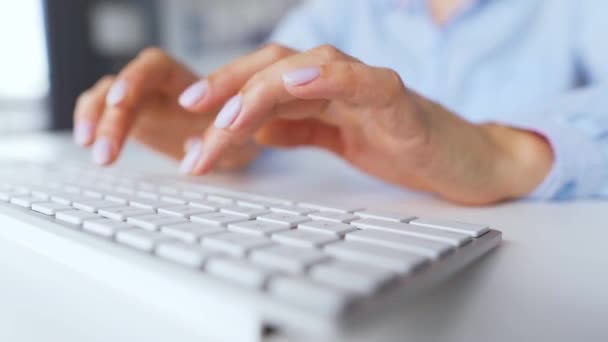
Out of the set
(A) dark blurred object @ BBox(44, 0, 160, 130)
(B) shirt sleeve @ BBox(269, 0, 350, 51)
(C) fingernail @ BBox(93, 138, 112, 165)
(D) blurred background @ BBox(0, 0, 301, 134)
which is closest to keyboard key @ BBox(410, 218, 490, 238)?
(C) fingernail @ BBox(93, 138, 112, 165)

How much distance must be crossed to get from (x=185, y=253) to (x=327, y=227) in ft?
0.26

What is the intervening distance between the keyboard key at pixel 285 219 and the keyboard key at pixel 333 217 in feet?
0.03

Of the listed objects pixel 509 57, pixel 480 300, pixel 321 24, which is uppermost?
pixel 321 24

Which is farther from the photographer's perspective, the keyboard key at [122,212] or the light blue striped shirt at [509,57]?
the light blue striped shirt at [509,57]

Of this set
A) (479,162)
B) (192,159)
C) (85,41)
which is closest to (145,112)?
(192,159)

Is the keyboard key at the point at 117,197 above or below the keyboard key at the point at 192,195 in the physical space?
below

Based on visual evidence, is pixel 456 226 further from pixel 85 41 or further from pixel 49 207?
pixel 85 41

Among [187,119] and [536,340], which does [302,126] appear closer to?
[187,119]

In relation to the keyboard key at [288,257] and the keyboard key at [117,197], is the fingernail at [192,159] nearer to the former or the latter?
the keyboard key at [117,197]

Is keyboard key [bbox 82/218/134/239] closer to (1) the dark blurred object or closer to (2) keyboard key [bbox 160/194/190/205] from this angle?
(2) keyboard key [bbox 160/194/190/205]

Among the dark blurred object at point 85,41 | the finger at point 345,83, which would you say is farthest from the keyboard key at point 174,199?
the dark blurred object at point 85,41

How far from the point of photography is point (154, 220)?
0.26 metres

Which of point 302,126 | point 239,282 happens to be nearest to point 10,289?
point 239,282

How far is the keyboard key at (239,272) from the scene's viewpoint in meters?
0.17
